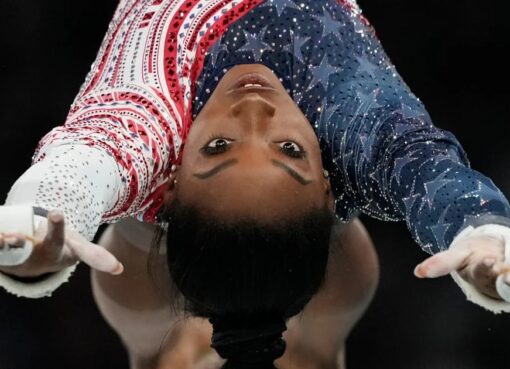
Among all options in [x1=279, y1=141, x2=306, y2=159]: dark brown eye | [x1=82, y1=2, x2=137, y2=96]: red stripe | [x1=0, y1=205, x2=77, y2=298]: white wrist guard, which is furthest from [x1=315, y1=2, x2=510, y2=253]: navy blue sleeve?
[x1=0, y1=205, x2=77, y2=298]: white wrist guard

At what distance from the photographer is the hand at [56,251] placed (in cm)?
93

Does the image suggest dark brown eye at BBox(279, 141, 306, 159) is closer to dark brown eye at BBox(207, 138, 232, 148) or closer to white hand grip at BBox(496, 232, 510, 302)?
dark brown eye at BBox(207, 138, 232, 148)

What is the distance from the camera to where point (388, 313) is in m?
2.19

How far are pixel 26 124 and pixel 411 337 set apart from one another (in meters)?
1.06

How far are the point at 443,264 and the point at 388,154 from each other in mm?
383

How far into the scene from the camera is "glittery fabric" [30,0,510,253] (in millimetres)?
1198

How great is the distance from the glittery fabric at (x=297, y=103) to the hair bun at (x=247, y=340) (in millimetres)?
233

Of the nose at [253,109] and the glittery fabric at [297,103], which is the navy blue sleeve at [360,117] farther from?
the nose at [253,109]

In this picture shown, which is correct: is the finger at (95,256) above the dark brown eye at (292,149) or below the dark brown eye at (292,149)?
below

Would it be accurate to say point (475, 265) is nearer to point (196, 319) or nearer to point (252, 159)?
point (252, 159)

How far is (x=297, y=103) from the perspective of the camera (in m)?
1.47

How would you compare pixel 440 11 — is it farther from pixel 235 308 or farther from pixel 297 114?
pixel 235 308

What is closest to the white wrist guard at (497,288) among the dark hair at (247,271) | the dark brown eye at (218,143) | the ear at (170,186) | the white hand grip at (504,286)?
the white hand grip at (504,286)

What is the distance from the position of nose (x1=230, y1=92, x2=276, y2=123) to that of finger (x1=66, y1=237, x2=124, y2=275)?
0.39 meters
